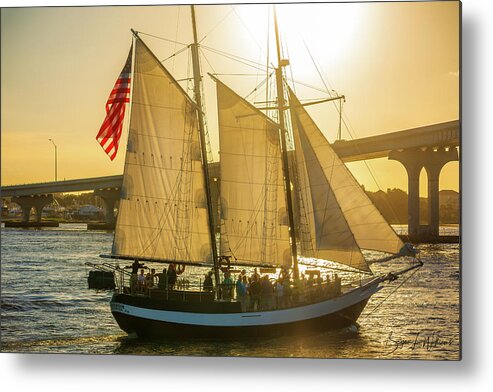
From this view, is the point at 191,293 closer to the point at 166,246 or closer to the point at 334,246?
the point at 166,246

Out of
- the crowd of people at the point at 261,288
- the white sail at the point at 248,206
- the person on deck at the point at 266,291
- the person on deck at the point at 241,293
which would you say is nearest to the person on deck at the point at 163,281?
the crowd of people at the point at 261,288

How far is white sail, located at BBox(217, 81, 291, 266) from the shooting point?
37.3 feet

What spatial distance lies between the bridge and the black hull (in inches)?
50.5

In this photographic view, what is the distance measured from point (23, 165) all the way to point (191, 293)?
248 centimetres

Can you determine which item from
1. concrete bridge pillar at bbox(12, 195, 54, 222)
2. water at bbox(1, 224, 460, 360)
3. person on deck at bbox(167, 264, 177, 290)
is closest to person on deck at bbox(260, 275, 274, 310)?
water at bbox(1, 224, 460, 360)

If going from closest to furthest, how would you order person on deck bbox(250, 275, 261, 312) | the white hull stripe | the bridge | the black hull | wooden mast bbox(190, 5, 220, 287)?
the bridge < wooden mast bbox(190, 5, 220, 287) < the black hull < the white hull stripe < person on deck bbox(250, 275, 261, 312)

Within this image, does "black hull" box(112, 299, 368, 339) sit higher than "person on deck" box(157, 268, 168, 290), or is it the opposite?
"person on deck" box(157, 268, 168, 290)

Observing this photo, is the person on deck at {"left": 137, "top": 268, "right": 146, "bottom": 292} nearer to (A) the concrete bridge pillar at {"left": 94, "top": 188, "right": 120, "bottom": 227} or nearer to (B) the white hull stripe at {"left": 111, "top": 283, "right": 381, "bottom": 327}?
(B) the white hull stripe at {"left": 111, "top": 283, "right": 381, "bottom": 327}

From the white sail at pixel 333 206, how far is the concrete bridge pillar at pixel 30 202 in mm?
3210

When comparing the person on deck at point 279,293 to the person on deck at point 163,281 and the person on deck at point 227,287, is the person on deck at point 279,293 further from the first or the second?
the person on deck at point 163,281

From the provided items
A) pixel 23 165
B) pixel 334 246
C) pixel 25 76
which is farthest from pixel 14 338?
pixel 334 246

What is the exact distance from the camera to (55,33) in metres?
10.5

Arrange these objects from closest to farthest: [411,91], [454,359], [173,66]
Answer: [454,359] → [411,91] → [173,66]
